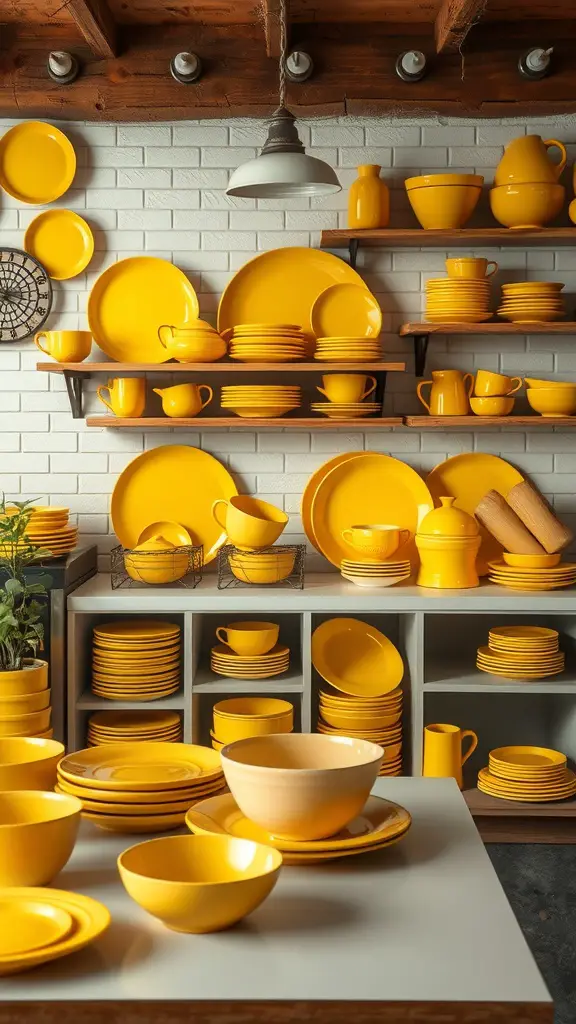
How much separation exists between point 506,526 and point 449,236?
1063 millimetres

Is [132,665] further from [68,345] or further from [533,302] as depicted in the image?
[533,302]

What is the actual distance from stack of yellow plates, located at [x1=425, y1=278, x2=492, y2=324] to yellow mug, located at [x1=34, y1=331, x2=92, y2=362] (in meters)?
1.27

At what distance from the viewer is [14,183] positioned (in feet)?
13.9

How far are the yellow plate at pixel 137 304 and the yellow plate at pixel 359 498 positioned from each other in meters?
0.78

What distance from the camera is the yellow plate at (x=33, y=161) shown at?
13.8 feet

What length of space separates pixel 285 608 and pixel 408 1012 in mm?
2731

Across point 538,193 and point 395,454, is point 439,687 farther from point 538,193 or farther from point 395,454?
point 538,193

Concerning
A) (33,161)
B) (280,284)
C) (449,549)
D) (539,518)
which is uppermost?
(33,161)

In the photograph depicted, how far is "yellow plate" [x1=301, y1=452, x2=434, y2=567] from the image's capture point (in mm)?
4305

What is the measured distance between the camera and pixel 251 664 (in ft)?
12.7

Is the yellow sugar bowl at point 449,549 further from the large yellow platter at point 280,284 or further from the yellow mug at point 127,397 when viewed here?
the yellow mug at point 127,397

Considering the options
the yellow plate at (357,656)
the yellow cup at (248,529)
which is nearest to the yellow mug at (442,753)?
the yellow plate at (357,656)

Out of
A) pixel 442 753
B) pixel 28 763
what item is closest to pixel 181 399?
pixel 442 753

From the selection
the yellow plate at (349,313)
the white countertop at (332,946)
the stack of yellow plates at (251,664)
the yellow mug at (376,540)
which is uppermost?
the yellow plate at (349,313)
